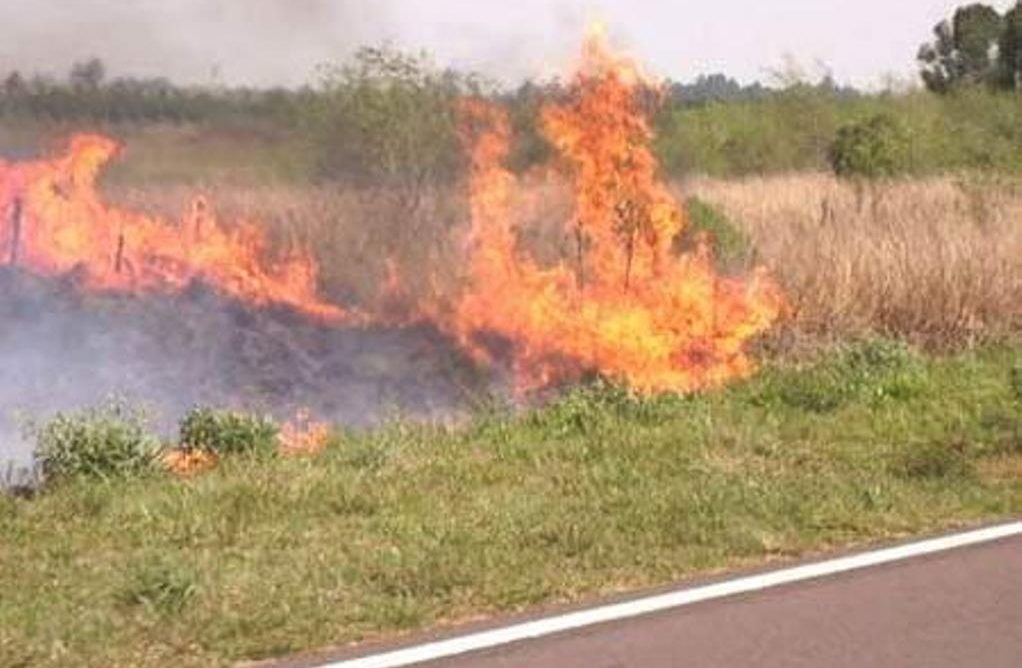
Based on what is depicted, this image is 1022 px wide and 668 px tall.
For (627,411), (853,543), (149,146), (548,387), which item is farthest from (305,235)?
(853,543)

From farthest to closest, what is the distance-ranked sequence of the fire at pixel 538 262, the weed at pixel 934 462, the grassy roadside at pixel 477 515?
the fire at pixel 538 262
the weed at pixel 934 462
the grassy roadside at pixel 477 515

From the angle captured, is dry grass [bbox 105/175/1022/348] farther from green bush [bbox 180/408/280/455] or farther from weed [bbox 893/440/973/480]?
green bush [bbox 180/408/280/455]

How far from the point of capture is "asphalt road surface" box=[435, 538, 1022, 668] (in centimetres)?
446

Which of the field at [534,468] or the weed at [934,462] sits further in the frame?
the weed at [934,462]

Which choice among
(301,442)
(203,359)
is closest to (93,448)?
(301,442)

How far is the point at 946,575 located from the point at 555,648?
184 cm

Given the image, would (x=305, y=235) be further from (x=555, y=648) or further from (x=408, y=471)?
(x=555, y=648)

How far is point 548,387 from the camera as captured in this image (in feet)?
40.0

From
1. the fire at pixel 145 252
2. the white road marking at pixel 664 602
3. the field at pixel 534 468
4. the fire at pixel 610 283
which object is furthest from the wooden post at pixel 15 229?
the white road marking at pixel 664 602

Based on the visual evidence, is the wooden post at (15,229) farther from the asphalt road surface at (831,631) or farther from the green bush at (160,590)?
the asphalt road surface at (831,631)

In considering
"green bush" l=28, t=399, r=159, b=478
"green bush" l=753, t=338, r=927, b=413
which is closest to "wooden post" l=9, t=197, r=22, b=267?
"green bush" l=28, t=399, r=159, b=478

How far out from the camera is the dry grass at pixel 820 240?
497 inches

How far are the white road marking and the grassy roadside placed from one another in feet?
0.82

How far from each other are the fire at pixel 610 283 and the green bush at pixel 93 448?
4.66 m
